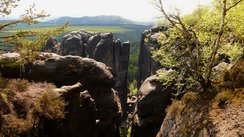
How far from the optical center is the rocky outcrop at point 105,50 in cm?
10694

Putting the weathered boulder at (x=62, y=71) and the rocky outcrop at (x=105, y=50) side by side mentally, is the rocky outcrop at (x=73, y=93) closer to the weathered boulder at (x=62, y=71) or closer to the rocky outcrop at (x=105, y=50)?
the weathered boulder at (x=62, y=71)

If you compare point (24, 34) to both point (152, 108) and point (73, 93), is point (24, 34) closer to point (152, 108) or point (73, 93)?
point (73, 93)

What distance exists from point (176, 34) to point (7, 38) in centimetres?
1364

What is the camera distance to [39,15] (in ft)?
92.6

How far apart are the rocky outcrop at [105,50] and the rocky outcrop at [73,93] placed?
59528 mm

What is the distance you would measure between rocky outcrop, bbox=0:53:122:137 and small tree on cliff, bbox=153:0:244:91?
41.0 feet

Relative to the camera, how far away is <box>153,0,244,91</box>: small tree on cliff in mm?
19094

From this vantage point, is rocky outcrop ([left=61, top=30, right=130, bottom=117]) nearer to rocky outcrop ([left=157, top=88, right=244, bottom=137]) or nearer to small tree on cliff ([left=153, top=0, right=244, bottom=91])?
small tree on cliff ([left=153, top=0, right=244, bottom=91])

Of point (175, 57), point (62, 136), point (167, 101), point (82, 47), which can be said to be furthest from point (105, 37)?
point (175, 57)

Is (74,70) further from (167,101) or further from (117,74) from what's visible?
(117,74)

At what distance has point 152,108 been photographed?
153 feet

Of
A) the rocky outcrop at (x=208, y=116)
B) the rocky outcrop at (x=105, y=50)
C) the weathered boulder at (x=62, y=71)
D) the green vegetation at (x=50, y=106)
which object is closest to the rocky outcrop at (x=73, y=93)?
the weathered boulder at (x=62, y=71)

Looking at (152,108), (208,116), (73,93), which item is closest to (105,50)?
(152,108)

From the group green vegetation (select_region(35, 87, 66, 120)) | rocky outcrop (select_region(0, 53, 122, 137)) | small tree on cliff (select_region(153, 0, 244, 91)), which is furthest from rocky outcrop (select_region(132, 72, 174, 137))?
small tree on cliff (select_region(153, 0, 244, 91))
